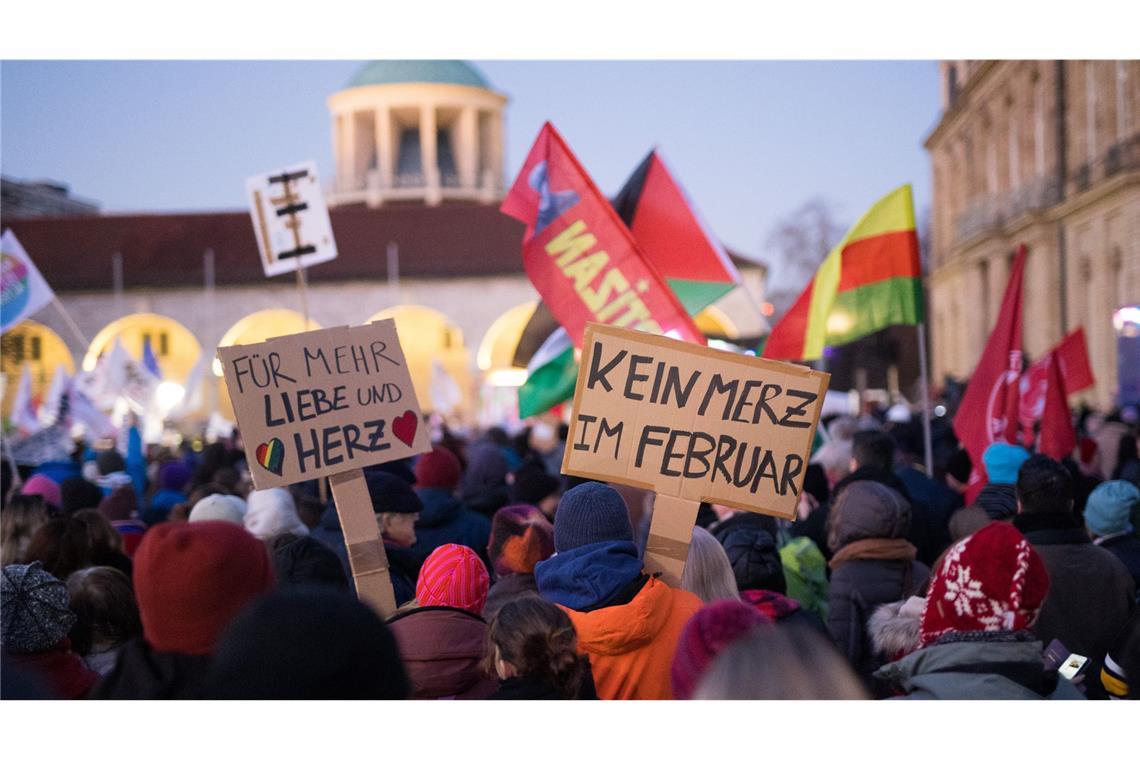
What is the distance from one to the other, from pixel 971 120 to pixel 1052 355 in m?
38.8

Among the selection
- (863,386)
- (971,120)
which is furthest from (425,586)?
(971,120)

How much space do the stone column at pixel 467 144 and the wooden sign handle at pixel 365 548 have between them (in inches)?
2355

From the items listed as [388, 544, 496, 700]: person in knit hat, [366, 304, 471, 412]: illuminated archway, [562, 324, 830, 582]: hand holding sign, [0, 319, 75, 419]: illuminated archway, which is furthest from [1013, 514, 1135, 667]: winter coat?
[366, 304, 471, 412]: illuminated archway

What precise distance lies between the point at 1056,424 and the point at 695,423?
5.94 metres

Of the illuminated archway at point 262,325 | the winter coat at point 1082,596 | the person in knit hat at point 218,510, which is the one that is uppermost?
the illuminated archway at point 262,325

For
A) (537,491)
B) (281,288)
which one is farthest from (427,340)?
(537,491)

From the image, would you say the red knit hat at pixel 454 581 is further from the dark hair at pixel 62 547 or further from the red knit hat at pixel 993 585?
the dark hair at pixel 62 547

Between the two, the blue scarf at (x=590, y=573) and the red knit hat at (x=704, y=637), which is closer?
the red knit hat at (x=704, y=637)

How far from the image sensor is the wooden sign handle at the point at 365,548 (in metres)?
5.05

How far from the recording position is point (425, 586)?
438cm

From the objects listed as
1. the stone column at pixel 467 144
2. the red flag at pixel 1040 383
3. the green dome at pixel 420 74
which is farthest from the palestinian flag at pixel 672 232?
the green dome at pixel 420 74

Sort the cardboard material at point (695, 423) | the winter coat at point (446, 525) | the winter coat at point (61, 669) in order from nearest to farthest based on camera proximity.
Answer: the winter coat at point (61, 669) → the cardboard material at point (695, 423) → the winter coat at point (446, 525)

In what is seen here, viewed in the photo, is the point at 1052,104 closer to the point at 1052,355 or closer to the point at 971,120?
the point at 971,120

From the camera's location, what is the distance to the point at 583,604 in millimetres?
3902
